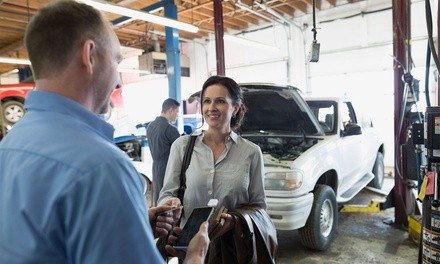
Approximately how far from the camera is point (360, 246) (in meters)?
3.87

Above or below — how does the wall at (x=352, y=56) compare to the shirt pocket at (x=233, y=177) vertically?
above

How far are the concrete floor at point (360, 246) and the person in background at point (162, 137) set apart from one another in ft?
6.41

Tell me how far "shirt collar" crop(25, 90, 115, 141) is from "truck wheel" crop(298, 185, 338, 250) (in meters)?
3.18

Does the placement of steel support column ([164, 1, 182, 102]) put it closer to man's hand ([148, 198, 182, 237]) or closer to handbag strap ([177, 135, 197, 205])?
handbag strap ([177, 135, 197, 205])

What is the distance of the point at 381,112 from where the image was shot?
8.90 metres

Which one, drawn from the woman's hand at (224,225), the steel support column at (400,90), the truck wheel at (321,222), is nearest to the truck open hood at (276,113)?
the truck wheel at (321,222)

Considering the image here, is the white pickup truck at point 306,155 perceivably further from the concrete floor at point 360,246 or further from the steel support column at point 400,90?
the steel support column at point 400,90

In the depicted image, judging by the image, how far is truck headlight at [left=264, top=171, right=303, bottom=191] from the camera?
3.34m

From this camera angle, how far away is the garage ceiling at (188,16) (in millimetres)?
8750

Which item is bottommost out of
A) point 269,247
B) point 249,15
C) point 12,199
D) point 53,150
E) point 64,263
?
point 269,247

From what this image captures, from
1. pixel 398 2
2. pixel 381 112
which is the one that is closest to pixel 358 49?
pixel 381 112

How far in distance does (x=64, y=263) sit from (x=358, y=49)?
32.0 ft

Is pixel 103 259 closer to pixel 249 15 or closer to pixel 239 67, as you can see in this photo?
pixel 249 15

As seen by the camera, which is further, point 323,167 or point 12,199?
point 323,167
